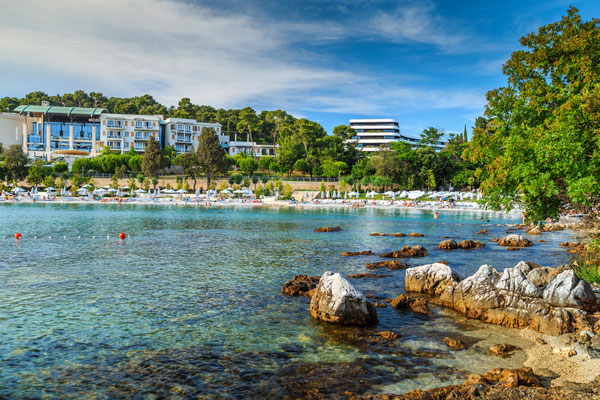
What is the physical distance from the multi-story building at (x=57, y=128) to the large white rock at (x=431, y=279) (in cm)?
11944

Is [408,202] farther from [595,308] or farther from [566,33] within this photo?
[595,308]

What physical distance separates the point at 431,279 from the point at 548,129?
7.46m

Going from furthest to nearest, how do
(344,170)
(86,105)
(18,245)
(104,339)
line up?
(86,105) < (344,170) < (18,245) < (104,339)

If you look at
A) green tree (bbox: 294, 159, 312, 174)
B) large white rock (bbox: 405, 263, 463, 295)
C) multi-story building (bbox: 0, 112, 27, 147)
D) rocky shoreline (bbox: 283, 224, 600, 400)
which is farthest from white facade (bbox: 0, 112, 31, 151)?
large white rock (bbox: 405, 263, 463, 295)

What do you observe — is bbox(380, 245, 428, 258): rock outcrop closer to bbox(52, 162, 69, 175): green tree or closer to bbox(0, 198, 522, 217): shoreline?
bbox(0, 198, 522, 217): shoreline

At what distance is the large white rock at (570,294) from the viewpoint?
13.2 m

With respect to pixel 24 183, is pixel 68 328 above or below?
below

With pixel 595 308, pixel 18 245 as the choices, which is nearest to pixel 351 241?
pixel 595 308

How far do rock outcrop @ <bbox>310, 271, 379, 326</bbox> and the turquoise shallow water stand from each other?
48 centimetres

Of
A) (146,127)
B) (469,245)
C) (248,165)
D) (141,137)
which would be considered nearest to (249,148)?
(248,165)

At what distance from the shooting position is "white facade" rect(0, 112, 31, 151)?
382 feet

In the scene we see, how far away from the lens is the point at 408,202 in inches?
3159

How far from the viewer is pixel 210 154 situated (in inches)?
3711

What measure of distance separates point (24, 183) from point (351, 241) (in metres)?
89.7
